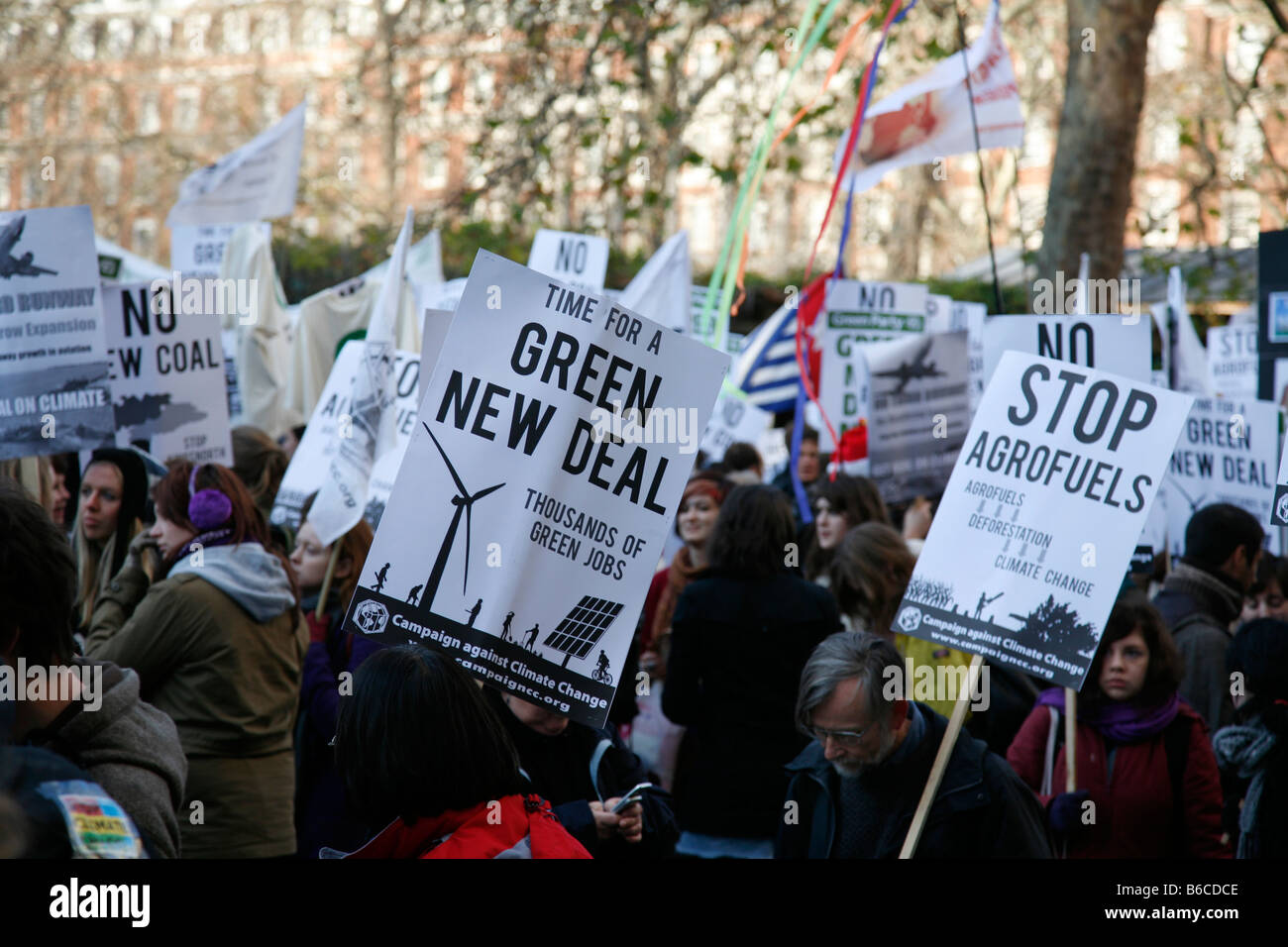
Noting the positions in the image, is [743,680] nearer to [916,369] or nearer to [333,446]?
[333,446]

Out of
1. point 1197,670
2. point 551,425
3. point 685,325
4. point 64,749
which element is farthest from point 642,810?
point 685,325

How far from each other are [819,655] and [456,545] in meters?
0.93

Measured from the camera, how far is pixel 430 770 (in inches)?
100

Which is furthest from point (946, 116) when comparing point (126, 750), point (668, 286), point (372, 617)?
point (126, 750)

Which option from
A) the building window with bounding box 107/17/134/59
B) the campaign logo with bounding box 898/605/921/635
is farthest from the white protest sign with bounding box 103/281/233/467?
the building window with bounding box 107/17/134/59

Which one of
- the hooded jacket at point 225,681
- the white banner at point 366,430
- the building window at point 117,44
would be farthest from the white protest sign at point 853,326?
the building window at point 117,44

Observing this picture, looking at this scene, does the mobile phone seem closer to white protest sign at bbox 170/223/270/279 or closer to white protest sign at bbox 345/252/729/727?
white protest sign at bbox 345/252/729/727

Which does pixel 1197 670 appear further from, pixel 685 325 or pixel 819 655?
pixel 685 325

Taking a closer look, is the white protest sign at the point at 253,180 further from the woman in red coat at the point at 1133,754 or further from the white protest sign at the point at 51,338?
the woman in red coat at the point at 1133,754

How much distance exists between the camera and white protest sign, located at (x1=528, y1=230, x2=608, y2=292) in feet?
34.2

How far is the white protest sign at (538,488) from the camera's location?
141 inches

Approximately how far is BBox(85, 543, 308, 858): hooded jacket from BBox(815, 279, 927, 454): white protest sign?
5.28m

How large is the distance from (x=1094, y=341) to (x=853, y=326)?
3654 mm

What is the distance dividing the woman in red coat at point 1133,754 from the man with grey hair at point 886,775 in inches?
29.6
